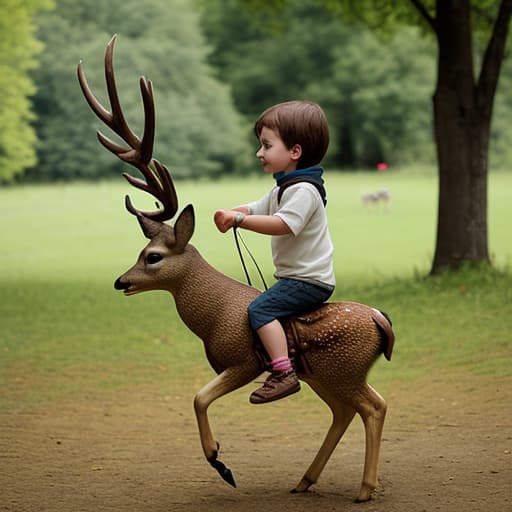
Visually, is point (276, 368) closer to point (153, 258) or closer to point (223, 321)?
point (223, 321)

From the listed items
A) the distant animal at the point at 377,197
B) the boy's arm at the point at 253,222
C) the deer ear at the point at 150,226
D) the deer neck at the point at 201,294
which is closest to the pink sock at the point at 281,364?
the deer neck at the point at 201,294

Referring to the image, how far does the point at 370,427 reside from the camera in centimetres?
530

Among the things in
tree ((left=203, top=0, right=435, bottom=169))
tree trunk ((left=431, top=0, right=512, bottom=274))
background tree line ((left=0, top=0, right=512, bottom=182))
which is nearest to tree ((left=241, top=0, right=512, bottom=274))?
tree trunk ((left=431, top=0, right=512, bottom=274))

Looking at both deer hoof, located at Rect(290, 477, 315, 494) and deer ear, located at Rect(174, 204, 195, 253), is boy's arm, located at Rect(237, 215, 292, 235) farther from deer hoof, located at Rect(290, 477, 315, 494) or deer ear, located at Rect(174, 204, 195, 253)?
deer hoof, located at Rect(290, 477, 315, 494)

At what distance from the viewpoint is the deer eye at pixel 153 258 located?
5.22 metres

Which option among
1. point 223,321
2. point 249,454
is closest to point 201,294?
point 223,321

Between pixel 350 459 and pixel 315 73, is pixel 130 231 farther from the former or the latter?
pixel 315 73

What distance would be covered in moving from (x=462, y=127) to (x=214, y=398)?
894 centimetres

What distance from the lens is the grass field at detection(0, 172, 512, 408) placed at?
10109 mm

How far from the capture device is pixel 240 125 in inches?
2023

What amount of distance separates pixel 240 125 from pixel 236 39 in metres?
6.70

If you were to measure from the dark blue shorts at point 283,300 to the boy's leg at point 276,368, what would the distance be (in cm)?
5

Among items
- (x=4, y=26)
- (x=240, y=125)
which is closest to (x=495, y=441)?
(x=4, y=26)

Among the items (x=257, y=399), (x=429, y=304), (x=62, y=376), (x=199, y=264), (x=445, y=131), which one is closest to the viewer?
(x=257, y=399)
